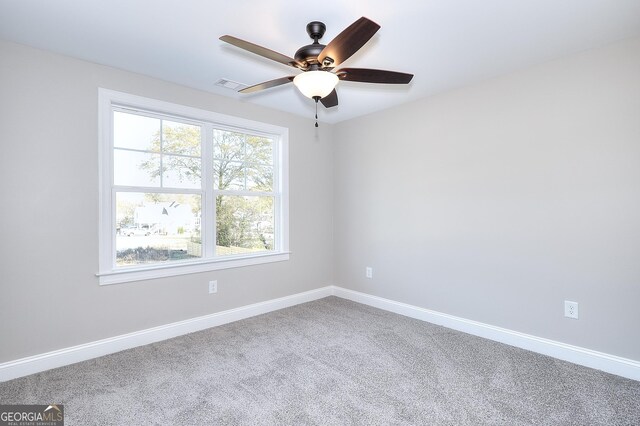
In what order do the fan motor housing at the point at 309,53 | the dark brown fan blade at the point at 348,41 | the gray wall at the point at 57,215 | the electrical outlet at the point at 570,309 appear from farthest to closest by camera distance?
the electrical outlet at the point at 570,309
the gray wall at the point at 57,215
the fan motor housing at the point at 309,53
the dark brown fan blade at the point at 348,41

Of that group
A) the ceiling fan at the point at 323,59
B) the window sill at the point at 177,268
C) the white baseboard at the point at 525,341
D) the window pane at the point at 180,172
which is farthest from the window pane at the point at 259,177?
the white baseboard at the point at 525,341

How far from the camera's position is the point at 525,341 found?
2.75 metres

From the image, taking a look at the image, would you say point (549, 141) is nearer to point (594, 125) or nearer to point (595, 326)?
point (594, 125)

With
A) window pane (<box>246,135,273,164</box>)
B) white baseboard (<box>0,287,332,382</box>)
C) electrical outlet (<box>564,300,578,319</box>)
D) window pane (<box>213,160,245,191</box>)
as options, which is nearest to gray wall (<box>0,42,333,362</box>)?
white baseboard (<box>0,287,332,382</box>)

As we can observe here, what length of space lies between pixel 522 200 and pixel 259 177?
2.73 metres

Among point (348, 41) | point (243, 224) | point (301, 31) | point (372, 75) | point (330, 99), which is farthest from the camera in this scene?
point (243, 224)

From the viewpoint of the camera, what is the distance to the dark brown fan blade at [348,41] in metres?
1.50

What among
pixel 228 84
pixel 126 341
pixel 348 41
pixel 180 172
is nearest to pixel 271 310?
pixel 126 341

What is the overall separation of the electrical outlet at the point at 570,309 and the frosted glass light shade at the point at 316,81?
2526 mm

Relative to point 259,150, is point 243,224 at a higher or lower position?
lower

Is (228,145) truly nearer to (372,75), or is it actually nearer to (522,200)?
(372,75)

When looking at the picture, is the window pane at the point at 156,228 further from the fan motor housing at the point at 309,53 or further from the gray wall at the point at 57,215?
the fan motor housing at the point at 309,53

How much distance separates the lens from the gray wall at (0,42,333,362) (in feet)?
7.52

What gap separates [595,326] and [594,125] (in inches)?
60.7
